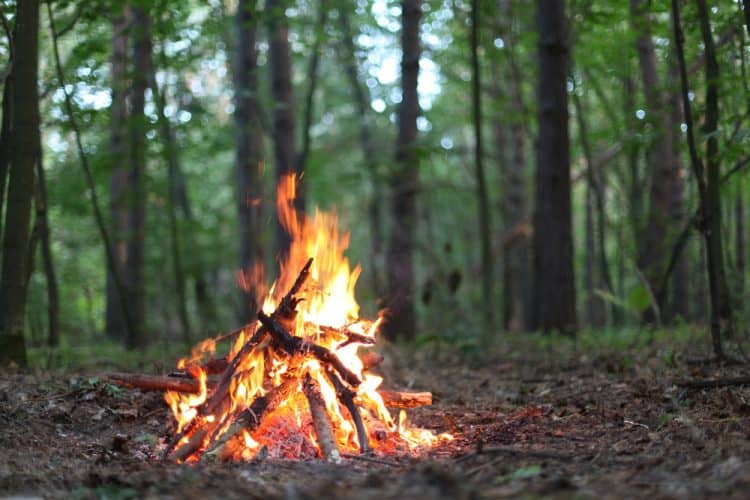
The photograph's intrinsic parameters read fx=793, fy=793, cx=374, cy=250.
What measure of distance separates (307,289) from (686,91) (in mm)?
3899

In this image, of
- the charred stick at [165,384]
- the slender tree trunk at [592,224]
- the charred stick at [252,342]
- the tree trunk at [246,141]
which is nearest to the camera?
the charred stick at [252,342]

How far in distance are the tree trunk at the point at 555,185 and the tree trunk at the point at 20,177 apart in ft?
25.0

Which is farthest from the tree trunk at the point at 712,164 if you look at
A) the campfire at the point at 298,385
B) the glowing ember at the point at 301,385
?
the glowing ember at the point at 301,385

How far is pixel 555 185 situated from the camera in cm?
1243

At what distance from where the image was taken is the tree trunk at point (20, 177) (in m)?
7.45

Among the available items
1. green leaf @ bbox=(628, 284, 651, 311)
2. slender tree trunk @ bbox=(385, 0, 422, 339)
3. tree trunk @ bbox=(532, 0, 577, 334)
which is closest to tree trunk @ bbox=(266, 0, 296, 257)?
slender tree trunk @ bbox=(385, 0, 422, 339)

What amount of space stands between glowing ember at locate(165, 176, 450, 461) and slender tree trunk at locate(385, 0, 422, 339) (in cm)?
668

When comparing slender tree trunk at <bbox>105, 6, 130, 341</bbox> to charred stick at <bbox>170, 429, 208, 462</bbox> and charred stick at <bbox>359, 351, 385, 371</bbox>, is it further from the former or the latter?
charred stick at <bbox>170, 429, 208, 462</bbox>

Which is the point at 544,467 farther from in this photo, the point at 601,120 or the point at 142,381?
the point at 601,120

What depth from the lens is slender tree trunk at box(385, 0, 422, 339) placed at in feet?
43.7

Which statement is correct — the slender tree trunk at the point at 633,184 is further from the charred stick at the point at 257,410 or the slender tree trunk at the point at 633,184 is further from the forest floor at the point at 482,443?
the charred stick at the point at 257,410

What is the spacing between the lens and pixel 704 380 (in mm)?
6574

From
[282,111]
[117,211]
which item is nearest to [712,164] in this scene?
[282,111]

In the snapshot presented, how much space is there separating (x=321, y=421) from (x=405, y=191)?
864 centimetres
